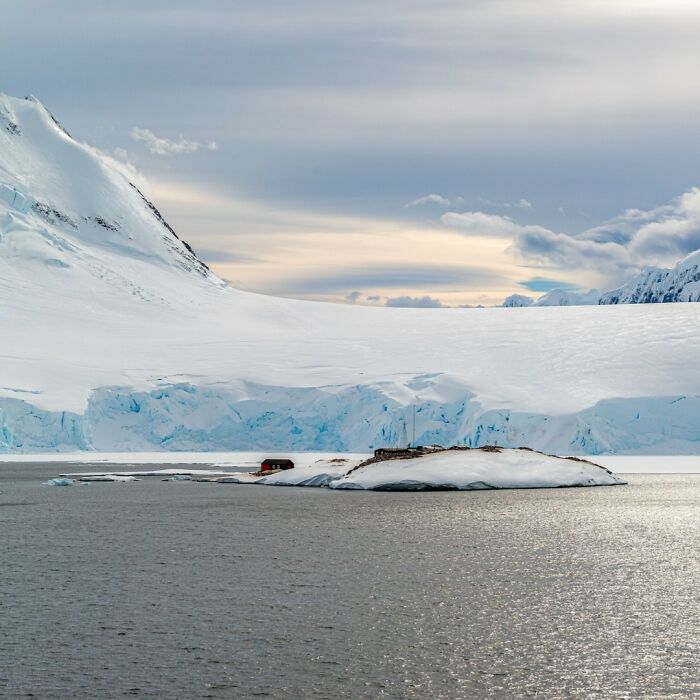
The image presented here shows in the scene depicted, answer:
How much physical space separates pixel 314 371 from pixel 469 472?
103 feet

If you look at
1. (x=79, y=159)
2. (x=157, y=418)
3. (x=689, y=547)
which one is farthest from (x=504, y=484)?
(x=79, y=159)

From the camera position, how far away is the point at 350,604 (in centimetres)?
1880

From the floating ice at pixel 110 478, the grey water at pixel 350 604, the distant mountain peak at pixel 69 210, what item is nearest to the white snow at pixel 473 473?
the grey water at pixel 350 604

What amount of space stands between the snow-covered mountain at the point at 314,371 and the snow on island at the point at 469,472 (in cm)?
1516

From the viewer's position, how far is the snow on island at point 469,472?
4584cm

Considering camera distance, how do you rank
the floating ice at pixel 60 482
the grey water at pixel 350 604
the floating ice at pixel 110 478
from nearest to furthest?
the grey water at pixel 350 604, the floating ice at pixel 60 482, the floating ice at pixel 110 478

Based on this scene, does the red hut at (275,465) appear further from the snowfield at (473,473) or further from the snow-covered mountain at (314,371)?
the snow-covered mountain at (314,371)

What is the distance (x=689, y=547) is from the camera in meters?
26.7

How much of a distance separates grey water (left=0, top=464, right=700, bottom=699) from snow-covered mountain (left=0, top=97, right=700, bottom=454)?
30.0 m

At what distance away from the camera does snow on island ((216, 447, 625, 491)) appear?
45844mm

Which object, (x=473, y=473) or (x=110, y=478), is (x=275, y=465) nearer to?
(x=110, y=478)

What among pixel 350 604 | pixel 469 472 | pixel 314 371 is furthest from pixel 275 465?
pixel 350 604

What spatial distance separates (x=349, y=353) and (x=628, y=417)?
2500 cm

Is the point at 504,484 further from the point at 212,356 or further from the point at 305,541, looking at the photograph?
the point at 212,356
